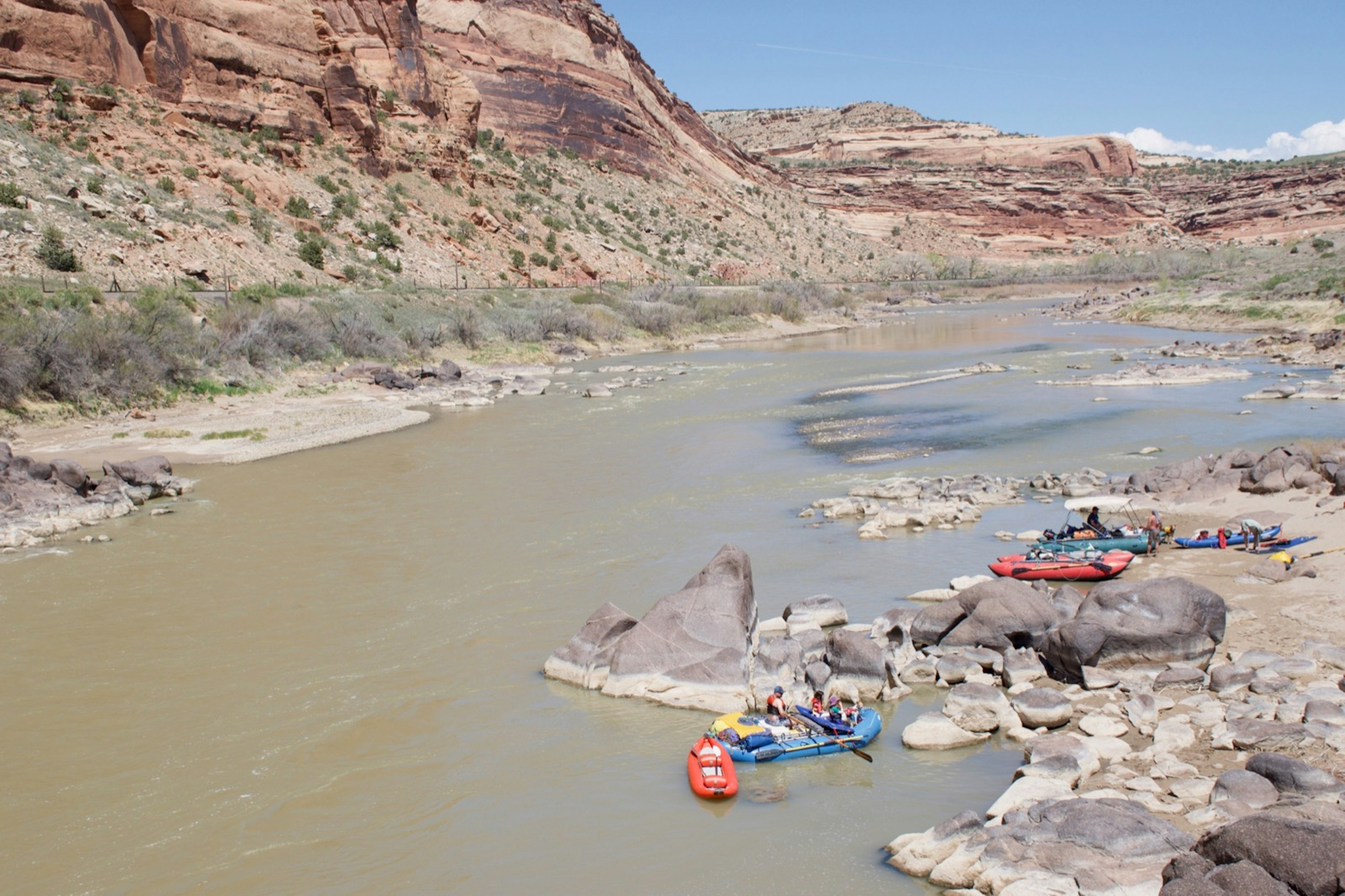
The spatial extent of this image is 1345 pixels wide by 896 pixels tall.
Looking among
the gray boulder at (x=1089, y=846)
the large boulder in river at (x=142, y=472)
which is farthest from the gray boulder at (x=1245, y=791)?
the large boulder in river at (x=142, y=472)

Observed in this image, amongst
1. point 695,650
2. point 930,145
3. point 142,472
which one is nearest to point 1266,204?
point 930,145

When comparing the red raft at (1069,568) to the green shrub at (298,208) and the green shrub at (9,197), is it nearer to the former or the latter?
the green shrub at (9,197)

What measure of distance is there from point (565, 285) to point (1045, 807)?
5406 cm

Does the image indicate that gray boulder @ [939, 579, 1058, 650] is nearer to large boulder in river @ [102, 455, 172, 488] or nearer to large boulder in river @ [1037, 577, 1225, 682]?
large boulder in river @ [1037, 577, 1225, 682]

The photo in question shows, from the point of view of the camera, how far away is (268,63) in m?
52.1

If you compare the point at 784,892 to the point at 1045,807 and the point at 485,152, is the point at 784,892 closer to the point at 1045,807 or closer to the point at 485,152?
the point at 1045,807

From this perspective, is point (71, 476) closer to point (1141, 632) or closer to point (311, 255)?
point (1141, 632)

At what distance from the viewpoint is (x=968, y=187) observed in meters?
122

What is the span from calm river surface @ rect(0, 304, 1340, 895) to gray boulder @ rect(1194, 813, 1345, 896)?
2127mm

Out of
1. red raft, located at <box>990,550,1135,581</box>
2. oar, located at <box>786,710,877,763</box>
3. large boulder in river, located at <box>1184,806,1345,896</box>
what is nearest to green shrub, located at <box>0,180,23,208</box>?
red raft, located at <box>990,550,1135,581</box>

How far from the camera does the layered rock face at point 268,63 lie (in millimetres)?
43844

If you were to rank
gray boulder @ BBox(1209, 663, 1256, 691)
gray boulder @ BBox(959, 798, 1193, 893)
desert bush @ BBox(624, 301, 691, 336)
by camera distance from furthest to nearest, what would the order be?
desert bush @ BBox(624, 301, 691, 336)
gray boulder @ BBox(1209, 663, 1256, 691)
gray boulder @ BBox(959, 798, 1193, 893)

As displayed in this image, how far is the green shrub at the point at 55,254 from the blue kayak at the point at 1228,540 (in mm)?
34148

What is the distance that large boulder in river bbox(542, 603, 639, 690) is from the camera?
10.3 metres
